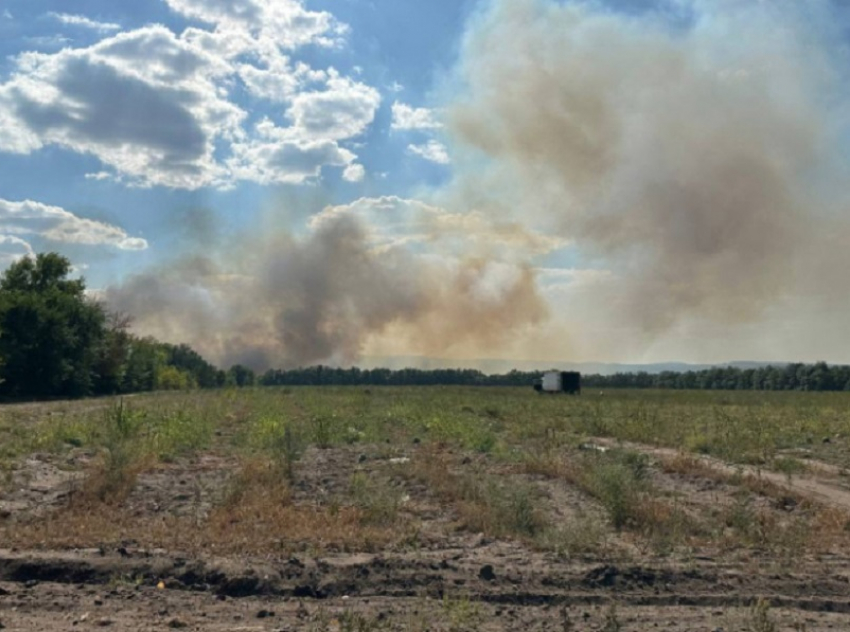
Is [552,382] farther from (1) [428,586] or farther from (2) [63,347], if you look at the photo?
(1) [428,586]

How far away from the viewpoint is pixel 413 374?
146 meters

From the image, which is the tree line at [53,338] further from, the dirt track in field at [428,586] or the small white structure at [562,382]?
the dirt track in field at [428,586]

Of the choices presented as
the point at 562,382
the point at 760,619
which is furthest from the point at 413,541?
the point at 562,382

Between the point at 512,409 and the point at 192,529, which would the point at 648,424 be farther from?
the point at 192,529

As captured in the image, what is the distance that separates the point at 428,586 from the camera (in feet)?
23.6

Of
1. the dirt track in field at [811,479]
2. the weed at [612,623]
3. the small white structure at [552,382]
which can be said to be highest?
the small white structure at [552,382]

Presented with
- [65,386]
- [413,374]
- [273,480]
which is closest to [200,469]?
[273,480]

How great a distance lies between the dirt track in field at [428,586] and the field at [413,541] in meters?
0.03

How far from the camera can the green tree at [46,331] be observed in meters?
62.1

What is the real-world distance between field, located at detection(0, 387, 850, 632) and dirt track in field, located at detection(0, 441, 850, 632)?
0.03 metres

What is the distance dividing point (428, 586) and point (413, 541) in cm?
189

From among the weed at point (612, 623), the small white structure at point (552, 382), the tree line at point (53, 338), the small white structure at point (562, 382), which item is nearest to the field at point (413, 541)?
the weed at point (612, 623)

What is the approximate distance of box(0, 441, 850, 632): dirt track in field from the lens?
6266 millimetres

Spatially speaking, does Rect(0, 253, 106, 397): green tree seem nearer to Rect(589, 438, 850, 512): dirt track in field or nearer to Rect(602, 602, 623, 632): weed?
Rect(589, 438, 850, 512): dirt track in field
